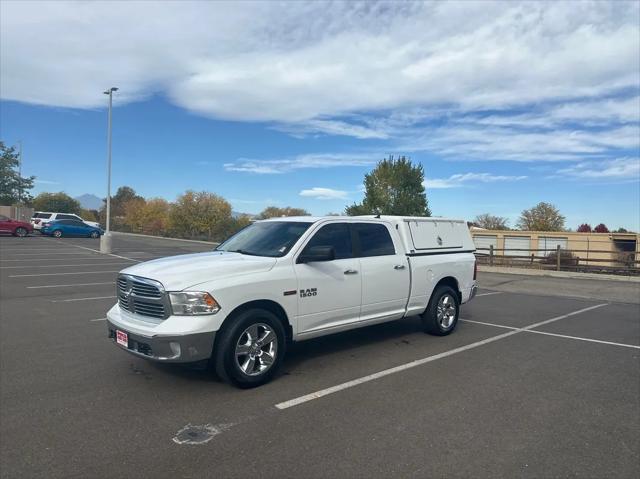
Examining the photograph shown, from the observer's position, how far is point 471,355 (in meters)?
6.43

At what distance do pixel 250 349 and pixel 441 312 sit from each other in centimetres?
375

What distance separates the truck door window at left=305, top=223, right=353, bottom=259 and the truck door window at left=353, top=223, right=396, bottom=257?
21 centimetres

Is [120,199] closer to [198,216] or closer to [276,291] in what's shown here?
[198,216]

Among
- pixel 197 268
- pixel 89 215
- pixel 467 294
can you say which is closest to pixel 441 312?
pixel 467 294

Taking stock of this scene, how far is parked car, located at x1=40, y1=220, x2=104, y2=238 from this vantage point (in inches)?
1404

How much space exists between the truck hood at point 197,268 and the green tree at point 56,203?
66261mm

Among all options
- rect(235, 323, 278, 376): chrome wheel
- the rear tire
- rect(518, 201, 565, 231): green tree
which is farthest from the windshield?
A: rect(518, 201, 565, 231): green tree

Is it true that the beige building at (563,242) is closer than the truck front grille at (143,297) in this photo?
No

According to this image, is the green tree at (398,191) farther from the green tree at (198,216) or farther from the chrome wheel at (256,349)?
the chrome wheel at (256,349)

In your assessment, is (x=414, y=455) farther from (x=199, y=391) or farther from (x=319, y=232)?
(x=319, y=232)

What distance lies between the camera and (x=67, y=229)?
36.4 meters

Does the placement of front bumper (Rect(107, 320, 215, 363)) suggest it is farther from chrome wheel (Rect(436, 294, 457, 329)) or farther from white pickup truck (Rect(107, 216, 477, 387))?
chrome wheel (Rect(436, 294, 457, 329))

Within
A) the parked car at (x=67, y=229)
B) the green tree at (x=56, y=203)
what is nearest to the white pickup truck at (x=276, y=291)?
the parked car at (x=67, y=229)

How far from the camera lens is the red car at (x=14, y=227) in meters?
32.6
